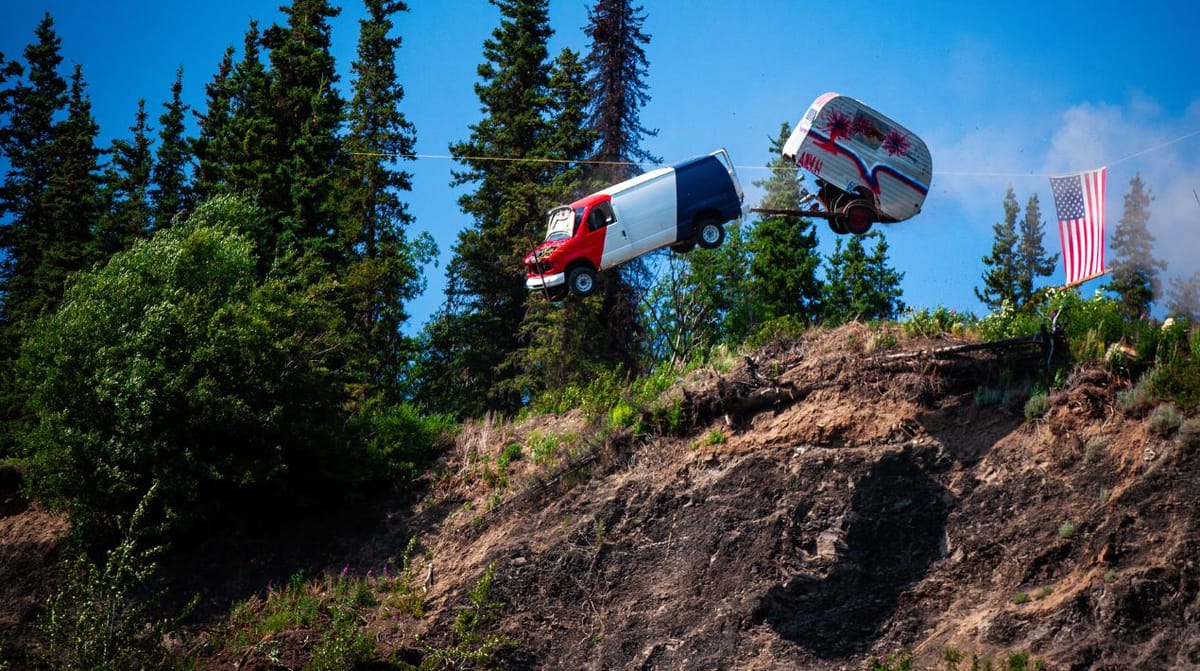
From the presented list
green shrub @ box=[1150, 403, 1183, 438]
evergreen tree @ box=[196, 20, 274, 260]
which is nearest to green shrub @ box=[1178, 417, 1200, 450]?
green shrub @ box=[1150, 403, 1183, 438]

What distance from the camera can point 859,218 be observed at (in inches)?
965

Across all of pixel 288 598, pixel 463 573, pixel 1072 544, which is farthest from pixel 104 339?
pixel 1072 544

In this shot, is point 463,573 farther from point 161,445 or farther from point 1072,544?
point 1072,544

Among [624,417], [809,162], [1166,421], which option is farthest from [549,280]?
[1166,421]

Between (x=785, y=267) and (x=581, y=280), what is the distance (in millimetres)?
17214

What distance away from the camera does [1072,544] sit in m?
18.8

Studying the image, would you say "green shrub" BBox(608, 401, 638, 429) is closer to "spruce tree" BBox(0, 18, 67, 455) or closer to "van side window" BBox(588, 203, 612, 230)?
"van side window" BBox(588, 203, 612, 230)

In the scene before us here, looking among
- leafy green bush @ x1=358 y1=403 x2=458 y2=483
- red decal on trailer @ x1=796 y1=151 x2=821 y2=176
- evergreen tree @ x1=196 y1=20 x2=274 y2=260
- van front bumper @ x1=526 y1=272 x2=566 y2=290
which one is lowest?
leafy green bush @ x1=358 y1=403 x2=458 y2=483

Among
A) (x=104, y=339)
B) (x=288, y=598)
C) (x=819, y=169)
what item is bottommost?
(x=288, y=598)

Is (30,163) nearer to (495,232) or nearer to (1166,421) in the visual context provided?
(495,232)

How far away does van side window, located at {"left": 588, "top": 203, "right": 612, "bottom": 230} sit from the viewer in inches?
1016

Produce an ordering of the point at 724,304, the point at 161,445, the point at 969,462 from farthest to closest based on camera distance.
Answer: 1. the point at 724,304
2. the point at 161,445
3. the point at 969,462

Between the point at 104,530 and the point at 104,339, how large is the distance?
3919mm

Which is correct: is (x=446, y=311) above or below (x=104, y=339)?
above
